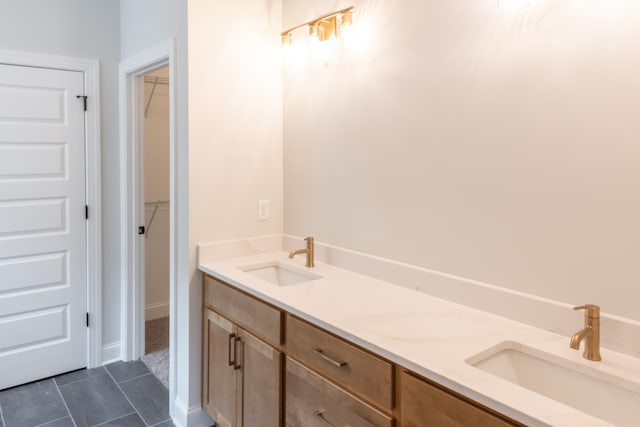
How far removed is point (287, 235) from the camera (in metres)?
2.51

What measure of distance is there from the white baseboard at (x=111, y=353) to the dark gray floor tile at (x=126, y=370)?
0.04 meters

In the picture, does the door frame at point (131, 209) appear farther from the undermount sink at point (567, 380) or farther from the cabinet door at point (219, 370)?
the undermount sink at point (567, 380)

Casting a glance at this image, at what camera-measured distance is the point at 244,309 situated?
191cm

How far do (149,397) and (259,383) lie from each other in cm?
115

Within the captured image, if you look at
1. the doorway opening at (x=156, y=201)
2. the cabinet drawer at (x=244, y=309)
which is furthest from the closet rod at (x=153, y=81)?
the cabinet drawer at (x=244, y=309)

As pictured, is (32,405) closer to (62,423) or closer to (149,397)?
(62,423)

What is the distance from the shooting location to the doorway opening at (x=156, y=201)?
3619 millimetres

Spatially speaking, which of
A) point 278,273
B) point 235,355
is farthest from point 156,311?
point 235,355

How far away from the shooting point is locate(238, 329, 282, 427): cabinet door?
173 cm

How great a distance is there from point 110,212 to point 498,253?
2.46m

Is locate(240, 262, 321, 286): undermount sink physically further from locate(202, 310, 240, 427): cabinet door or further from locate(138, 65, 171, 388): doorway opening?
locate(138, 65, 171, 388): doorway opening

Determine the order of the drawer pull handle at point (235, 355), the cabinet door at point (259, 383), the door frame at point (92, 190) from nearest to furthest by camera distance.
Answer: the cabinet door at point (259, 383)
the drawer pull handle at point (235, 355)
the door frame at point (92, 190)

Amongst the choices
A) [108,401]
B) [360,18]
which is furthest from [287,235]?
[108,401]

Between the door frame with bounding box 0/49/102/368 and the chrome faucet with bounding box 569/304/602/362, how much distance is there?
274 centimetres
